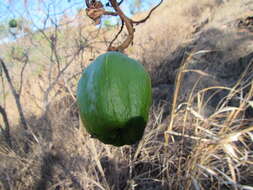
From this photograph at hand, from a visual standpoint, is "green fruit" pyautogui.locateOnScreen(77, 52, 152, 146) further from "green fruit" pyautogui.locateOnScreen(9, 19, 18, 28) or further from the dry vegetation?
"green fruit" pyautogui.locateOnScreen(9, 19, 18, 28)

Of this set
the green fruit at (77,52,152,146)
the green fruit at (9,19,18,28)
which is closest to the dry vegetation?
the green fruit at (9,19,18,28)

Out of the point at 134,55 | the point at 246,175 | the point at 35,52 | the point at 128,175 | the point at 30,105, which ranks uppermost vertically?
the point at 35,52

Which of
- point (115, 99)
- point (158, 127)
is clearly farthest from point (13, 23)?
point (115, 99)

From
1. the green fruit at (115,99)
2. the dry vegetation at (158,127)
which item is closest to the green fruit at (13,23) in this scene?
the dry vegetation at (158,127)

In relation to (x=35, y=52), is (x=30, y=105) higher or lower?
lower

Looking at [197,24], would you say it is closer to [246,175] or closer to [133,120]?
[246,175]

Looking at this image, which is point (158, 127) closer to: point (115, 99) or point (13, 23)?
point (115, 99)

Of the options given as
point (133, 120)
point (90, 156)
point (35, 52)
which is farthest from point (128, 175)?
point (35, 52)
